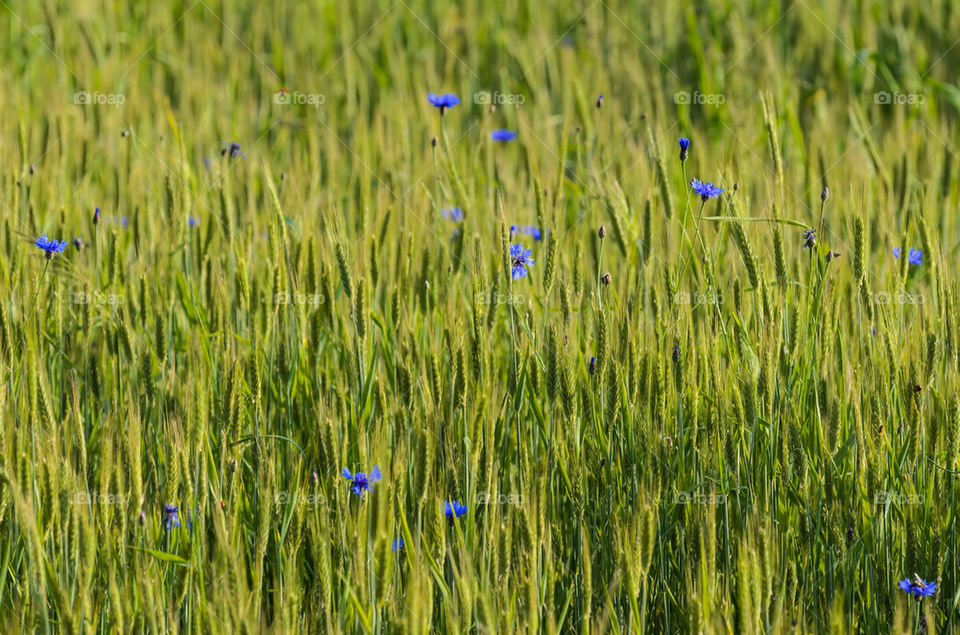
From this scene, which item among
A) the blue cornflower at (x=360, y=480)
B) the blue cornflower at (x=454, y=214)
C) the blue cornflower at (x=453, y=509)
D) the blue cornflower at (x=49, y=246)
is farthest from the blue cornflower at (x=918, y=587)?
the blue cornflower at (x=49, y=246)

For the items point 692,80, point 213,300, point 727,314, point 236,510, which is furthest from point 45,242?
point 692,80

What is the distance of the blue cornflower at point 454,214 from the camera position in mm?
2297

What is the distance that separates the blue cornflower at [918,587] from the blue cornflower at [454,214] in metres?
1.17

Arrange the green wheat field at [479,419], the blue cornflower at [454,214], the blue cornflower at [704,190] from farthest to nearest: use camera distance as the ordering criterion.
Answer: the blue cornflower at [454,214], the blue cornflower at [704,190], the green wheat field at [479,419]

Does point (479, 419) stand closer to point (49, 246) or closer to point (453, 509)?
point (453, 509)

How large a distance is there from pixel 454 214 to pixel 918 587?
4.20 ft

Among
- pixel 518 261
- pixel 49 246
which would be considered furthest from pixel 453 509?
pixel 49 246

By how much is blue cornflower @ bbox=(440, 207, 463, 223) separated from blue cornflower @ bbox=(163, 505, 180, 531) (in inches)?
36.0

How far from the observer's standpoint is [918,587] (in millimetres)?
1348

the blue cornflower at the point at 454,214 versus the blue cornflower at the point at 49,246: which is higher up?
the blue cornflower at the point at 454,214

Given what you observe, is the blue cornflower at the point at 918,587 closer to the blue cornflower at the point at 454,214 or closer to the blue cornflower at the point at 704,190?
the blue cornflower at the point at 704,190

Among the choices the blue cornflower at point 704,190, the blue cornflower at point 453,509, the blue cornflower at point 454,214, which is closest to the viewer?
the blue cornflower at point 453,509

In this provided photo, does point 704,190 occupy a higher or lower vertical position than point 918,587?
higher

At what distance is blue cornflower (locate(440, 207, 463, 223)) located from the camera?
230 cm
